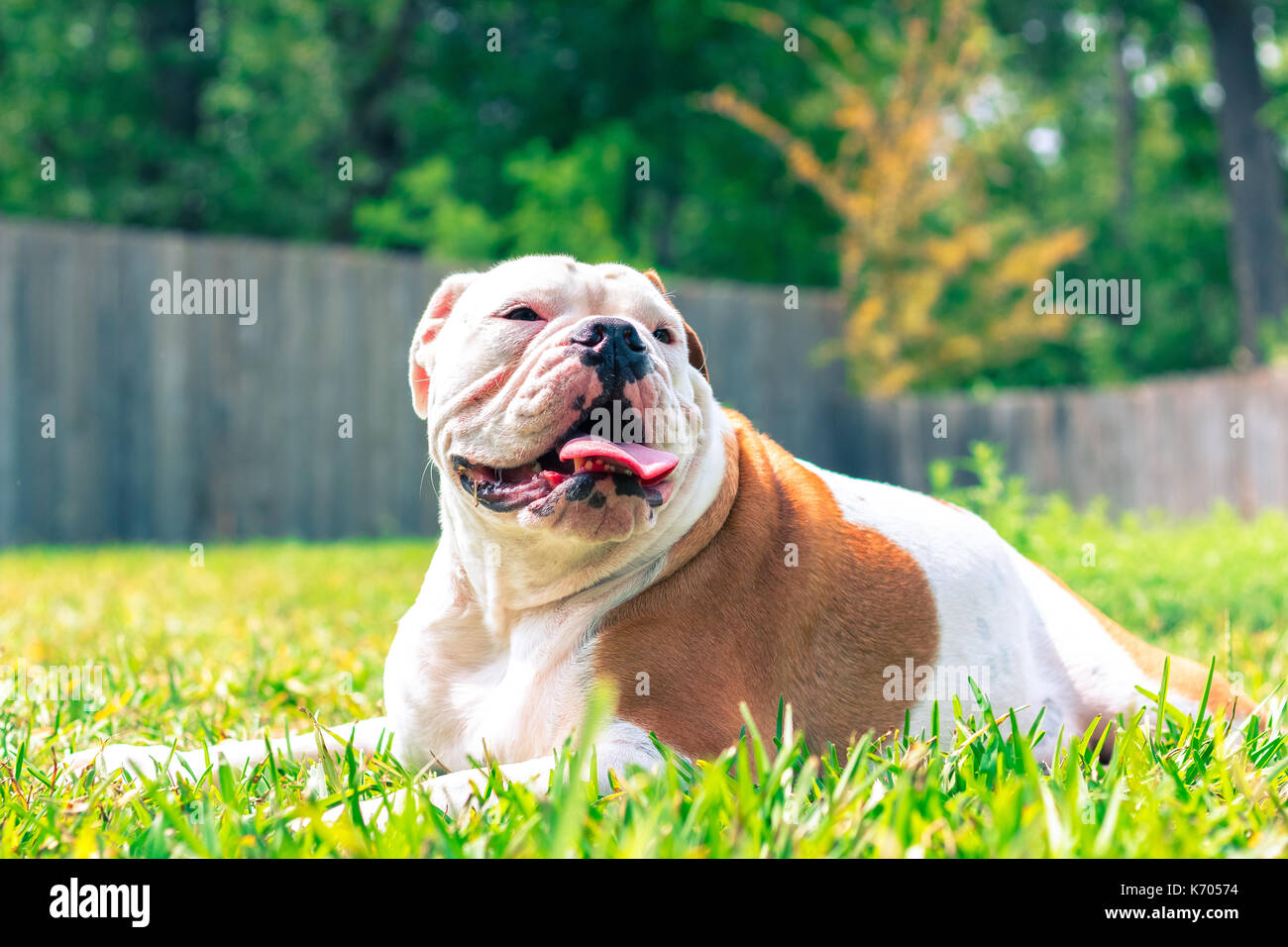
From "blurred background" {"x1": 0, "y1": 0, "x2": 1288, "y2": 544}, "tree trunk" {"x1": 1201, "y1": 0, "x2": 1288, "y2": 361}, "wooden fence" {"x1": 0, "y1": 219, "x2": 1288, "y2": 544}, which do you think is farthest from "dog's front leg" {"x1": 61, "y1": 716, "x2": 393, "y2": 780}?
"tree trunk" {"x1": 1201, "y1": 0, "x2": 1288, "y2": 361}

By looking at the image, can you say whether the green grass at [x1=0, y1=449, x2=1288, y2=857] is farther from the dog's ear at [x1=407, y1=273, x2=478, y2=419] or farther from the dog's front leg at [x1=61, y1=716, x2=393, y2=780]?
the dog's ear at [x1=407, y1=273, x2=478, y2=419]

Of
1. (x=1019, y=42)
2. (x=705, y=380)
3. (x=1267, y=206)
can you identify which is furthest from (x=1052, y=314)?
(x=705, y=380)

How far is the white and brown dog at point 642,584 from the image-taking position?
205 centimetres

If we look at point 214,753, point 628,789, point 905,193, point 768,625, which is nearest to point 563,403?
point 768,625

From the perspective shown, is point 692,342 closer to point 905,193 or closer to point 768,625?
point 768,625

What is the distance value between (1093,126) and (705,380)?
90.5 feet

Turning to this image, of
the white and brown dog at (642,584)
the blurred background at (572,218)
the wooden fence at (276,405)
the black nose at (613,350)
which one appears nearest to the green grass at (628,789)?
the white and brown dog at (642,584)

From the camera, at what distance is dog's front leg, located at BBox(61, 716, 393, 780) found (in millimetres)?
2182

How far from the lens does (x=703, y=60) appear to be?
14.5 m

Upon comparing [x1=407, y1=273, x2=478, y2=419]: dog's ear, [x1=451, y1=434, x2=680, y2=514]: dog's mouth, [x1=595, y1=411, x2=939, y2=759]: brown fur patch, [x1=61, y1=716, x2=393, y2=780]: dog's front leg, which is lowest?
[x1=61, y1=716, x2=393, y2=780]: dog's front leg

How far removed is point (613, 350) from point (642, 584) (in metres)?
0.44

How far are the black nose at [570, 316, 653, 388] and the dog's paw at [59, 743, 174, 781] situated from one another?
3.48 feet

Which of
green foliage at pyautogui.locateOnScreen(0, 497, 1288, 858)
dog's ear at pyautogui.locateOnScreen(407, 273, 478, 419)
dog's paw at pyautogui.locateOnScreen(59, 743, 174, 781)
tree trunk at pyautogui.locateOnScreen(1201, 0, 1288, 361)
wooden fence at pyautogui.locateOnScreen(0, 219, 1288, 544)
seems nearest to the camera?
green foliage at pyautogui.locateOnScreen(0, 497, 1288, 858)

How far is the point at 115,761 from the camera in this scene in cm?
229
